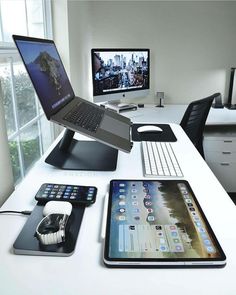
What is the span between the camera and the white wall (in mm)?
2734

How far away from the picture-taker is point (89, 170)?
1012mm

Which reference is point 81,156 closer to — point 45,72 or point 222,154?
point 45,72

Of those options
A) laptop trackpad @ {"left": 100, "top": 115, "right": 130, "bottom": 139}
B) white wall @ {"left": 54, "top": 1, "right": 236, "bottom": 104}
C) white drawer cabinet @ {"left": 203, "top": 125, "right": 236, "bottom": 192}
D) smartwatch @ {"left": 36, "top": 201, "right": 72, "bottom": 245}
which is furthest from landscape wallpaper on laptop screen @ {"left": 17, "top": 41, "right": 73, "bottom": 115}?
white drawer cabinet @ {"left": 203, "top": 125, "right": 236, "bottom": 192}

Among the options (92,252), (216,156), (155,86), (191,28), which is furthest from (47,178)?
(191,28)

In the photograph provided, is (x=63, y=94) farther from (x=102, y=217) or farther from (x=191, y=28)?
(x=191, y=28)

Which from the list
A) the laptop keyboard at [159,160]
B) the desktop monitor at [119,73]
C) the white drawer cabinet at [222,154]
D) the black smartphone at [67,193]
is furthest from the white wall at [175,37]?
the black smartphone at [67,193]

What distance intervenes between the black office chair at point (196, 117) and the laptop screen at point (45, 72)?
3.47 feet

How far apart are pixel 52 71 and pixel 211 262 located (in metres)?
0.83

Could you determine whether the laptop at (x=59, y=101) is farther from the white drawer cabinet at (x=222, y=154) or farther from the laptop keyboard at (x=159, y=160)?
the white drawer cabinet at (x=222, y=154)

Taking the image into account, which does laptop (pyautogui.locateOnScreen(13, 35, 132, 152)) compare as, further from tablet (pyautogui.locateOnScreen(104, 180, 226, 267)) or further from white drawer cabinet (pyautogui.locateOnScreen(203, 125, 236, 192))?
white drawer cabinet (pyautogui.locateOnScreen(203, 125, 236, 192))

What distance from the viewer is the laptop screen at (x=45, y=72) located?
86 cm

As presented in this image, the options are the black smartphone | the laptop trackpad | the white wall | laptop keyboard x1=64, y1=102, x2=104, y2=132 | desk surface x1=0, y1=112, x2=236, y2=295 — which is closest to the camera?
desk surface x1=0, y1=112, x2=236, y2=295

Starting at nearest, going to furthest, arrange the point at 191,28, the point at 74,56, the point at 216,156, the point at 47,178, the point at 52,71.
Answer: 1. the point at 47,178
2. the point at 52,71
3. the point at 74,56
4. the point at 216,156
5. the point at 191,28

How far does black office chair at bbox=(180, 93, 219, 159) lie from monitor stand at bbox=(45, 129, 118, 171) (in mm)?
957
